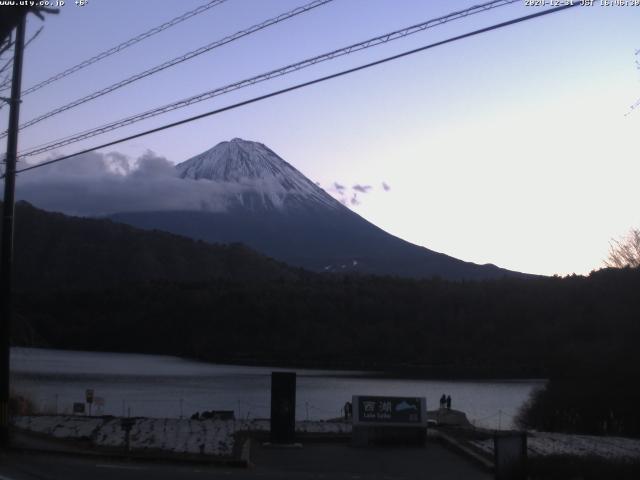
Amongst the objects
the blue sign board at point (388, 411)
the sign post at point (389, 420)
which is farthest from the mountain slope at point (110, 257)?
the blue sign board at point (388, 411)

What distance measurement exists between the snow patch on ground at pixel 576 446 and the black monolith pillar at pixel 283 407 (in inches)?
167

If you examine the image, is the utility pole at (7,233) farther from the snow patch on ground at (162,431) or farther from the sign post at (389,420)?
the sign post at (389,420)

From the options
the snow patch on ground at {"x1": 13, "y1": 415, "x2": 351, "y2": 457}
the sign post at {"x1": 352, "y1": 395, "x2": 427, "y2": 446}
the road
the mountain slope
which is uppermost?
the mountain slope

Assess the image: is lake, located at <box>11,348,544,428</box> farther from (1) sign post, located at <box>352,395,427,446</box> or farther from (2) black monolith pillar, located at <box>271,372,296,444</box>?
(1) sign post, located at <box>352,395,427,446</box>

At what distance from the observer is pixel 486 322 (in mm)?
96062

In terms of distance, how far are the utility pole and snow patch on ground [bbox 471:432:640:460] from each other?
10.2 metres

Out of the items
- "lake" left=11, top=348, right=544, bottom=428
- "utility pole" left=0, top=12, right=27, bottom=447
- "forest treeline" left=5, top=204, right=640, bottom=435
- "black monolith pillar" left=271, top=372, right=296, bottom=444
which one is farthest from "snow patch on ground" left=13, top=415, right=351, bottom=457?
"forest treeline" left=5, top=204, right=640, bottom=435

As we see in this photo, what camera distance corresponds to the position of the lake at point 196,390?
39.6 m

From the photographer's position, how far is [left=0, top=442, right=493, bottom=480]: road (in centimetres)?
1493

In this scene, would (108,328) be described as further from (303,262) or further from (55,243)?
(303,262)

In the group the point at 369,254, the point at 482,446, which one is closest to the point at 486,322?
the point at 482,446

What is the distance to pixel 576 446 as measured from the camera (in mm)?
19969

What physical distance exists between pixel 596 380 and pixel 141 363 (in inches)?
2100

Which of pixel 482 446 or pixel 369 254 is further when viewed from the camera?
pixel 369 254
